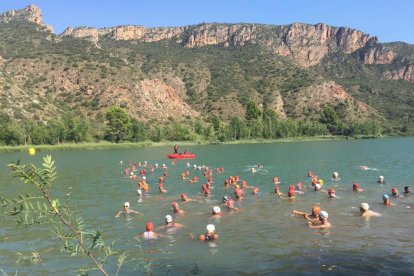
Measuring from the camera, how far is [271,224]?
2058cm

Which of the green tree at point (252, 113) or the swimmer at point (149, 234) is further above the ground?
the green tree at point (252, 113)

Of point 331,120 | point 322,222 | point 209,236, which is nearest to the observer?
point 209,236

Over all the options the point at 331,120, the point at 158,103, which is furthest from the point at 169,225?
the point at 331,120

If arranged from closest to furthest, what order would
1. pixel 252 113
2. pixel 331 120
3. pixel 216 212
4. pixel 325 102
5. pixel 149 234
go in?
pixel 149 234 < pixel 216 212 < pixel 252 113 < pixel 331 120 < pixel 325 102

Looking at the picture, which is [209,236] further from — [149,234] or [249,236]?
[149,234]

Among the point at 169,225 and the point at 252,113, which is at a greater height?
the point at 252,113

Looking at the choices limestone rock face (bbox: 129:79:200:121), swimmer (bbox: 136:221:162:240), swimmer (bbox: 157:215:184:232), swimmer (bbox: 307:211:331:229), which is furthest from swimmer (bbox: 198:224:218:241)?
limestone rock face (bbox: 129:79:200:121)

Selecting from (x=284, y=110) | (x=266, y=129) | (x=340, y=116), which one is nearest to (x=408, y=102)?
(x=340, y=116)

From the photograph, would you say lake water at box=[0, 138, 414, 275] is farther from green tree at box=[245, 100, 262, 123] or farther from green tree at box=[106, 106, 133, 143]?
green tree at box=[245, 100, 262, 123]

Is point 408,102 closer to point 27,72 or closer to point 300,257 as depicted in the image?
point 27,72

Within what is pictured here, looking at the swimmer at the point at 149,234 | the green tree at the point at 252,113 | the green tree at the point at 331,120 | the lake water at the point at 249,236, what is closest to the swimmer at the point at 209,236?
the lake water at the point at 249,236

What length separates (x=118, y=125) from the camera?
10212cm

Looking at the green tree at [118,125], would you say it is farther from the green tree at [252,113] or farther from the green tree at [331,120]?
the green tree at [331,120]

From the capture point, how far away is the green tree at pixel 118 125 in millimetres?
101500
